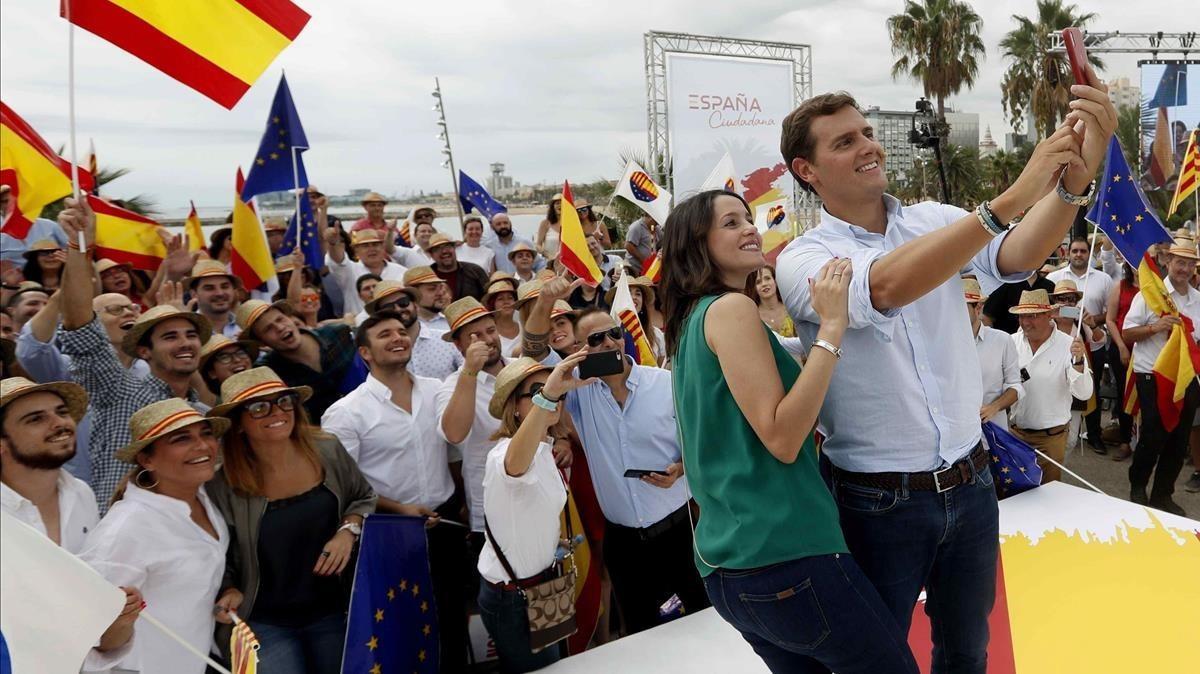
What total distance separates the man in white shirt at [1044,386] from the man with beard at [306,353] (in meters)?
3.94

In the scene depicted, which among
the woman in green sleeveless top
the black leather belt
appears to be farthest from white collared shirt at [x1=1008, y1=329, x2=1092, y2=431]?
the woman in green sleeveless top

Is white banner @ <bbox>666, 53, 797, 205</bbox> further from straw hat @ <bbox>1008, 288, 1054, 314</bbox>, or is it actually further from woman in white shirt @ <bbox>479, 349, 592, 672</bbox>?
woman in white shirt @ <bbox>479, 349, 592, 672</bbox>

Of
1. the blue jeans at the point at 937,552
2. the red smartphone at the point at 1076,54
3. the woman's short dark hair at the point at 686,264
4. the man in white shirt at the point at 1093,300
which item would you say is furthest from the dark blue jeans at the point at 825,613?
the man in white shirt at the point at 1093,300

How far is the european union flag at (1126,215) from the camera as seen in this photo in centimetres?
520

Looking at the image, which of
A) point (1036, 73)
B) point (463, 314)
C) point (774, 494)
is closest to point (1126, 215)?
point (463, 314)

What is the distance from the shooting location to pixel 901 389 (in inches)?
62.5

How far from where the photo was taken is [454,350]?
4840mm

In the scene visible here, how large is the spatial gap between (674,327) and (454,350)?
3274mm

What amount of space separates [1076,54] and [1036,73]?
3000 centimetres

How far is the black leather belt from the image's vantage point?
1.60 m

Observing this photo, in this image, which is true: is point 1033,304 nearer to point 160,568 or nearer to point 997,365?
point 997,365

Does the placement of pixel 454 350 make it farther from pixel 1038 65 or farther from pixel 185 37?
pixel 1038 65

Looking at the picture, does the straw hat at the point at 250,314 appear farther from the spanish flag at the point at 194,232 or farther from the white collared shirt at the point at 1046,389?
the white collared shirt at the point at 1046,389

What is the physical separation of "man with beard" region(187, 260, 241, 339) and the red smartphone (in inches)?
166
